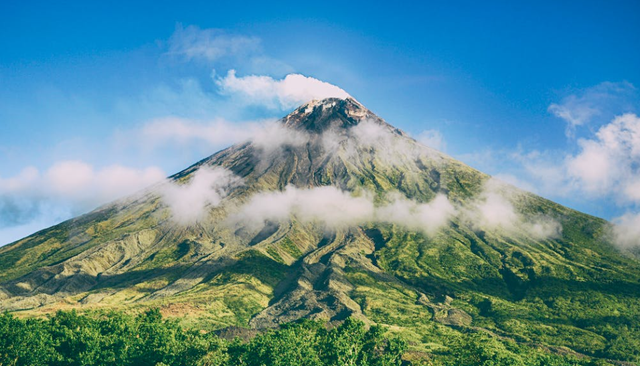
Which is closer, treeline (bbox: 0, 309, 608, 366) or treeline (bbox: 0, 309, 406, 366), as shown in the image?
treeline (bbox: 0, 309, 608, 366)

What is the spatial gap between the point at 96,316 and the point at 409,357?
10947cm

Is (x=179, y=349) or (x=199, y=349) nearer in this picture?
(x=199, y=349)

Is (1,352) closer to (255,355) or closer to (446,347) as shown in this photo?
(255,355)

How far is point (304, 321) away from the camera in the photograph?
14362 centimetres

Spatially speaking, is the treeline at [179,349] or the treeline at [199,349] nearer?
the treeline at [199,349]

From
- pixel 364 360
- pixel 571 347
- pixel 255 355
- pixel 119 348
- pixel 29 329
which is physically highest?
pixel 29 329

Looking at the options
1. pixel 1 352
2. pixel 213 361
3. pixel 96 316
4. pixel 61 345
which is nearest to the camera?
pixel 213 361

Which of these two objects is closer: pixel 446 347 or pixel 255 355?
pixel 255 355

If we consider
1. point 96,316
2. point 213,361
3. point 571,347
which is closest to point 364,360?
point 213,361

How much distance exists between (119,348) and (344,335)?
52865mm

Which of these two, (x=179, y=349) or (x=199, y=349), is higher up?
(x=179, y=349)

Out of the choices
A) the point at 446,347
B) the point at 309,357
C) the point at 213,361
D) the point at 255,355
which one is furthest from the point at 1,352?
the point at 446,347

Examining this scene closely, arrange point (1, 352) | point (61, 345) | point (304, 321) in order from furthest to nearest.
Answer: point (304, 321) < point (61, 345) < point (1, 352)

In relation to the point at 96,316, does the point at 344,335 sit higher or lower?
lower
